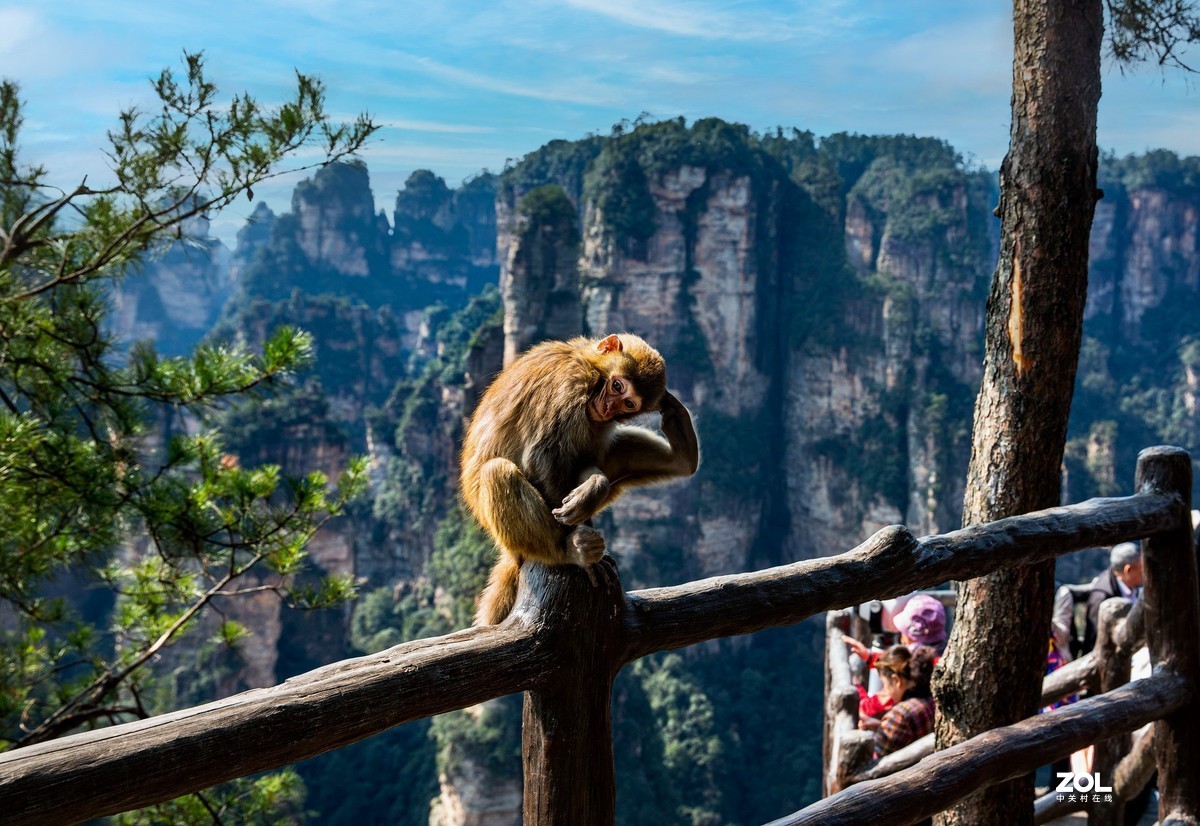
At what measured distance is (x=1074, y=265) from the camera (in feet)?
7.22

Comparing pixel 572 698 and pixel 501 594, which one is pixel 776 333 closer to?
pixel 501 594

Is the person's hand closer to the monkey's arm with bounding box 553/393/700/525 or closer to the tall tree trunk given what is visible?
the tall tree trunk

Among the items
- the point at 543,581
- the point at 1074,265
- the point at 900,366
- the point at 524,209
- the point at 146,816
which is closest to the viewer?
the point at 543,581

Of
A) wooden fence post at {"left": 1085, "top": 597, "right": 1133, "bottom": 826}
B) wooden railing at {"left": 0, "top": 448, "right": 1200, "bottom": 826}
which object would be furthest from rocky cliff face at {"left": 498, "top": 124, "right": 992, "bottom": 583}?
wooden railing at {"left": 0, "top": 448, "right": 1200, "bottom": 826}

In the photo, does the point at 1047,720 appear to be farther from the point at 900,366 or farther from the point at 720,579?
the point at 900,366

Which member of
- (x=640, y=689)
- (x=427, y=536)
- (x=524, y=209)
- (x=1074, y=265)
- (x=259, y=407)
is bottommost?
(x=640, y=689)

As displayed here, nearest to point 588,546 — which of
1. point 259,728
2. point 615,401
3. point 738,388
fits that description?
point 615,401

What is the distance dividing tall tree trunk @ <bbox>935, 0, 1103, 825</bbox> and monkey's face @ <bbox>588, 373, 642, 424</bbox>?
1.08 metres

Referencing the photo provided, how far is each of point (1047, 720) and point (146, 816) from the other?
266 cm

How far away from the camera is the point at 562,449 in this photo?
162cm

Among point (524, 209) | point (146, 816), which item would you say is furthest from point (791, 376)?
point (146, 816)

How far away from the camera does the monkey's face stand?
65.6 inches

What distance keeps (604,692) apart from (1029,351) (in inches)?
56.2

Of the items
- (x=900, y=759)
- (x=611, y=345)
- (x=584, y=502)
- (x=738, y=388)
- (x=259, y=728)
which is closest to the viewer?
(x=259, y=728)
